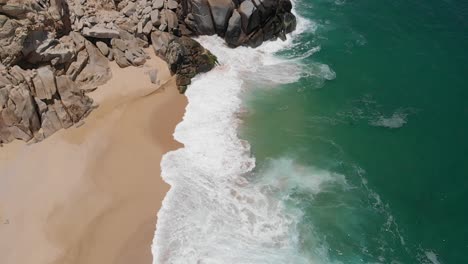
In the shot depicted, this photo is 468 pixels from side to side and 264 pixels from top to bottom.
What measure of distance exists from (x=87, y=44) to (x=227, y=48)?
10.5m

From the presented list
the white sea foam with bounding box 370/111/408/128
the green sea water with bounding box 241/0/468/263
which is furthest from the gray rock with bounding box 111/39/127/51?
the white sea foam with bounding box 370/111/408/128

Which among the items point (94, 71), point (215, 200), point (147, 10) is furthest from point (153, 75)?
point (215, 200)

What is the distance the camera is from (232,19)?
36.4 meters

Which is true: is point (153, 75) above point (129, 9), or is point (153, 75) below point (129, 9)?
below

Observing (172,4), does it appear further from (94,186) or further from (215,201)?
(215,201)

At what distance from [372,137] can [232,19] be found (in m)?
13.9

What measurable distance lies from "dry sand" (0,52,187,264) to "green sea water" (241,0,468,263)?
6.63 meters

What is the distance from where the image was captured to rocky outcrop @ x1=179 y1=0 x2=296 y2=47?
36250 millimetres

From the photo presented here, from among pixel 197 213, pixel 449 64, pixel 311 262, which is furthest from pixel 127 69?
pixel 449 64

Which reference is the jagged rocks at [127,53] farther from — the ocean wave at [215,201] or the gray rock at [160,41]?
the ocean wave at [215,201]

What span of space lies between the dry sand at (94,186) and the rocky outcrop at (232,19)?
308 inches

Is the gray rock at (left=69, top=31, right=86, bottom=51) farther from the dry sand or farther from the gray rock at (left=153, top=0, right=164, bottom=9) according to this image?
the gray rock at (left=153, top=0, right=164, bottom=9)

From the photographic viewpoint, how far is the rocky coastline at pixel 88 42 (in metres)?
28.3

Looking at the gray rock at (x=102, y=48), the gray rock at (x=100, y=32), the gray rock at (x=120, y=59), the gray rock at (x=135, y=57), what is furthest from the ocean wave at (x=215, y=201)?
the gray rock at (x=100, y=32)
